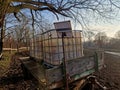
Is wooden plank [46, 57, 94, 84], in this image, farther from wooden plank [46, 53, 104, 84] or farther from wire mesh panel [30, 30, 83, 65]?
wire mesh panel [30, 30, 83, 65]

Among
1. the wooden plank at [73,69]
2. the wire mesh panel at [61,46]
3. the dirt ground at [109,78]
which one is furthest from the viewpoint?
the dirt ground at [109,78]

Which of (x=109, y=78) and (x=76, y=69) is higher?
(x=76, y=69)

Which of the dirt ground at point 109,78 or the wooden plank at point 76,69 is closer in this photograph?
the wooden plank at point 76,69

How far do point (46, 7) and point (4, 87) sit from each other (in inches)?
270

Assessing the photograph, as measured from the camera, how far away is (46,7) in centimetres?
1225

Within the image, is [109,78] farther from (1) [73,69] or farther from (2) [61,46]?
(1) [73,69]

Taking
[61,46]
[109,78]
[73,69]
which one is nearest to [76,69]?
[73,69]

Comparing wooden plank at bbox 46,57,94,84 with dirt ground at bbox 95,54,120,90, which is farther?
dirt ground at bbox 95,54,120,90

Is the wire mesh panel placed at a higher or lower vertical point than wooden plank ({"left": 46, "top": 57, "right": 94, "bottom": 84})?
higher

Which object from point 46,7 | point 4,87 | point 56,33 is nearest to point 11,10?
point 46,7

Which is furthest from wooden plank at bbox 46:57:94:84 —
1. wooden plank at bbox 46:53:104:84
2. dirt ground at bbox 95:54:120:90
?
dirt ground at bbox 95:54:120:90

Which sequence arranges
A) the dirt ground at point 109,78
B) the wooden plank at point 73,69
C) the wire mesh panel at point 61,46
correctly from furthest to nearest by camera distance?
the dirt ground at point 109,78 → the wire mesh panel at point 61,46 → the wooden plank at point 73,69

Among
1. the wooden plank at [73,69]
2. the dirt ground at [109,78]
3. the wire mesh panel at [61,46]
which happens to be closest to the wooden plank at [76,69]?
the wooden plank at [73,69]

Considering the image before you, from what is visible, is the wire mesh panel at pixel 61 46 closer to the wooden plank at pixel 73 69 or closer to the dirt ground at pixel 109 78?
the wooden plank at pixel 73 69
